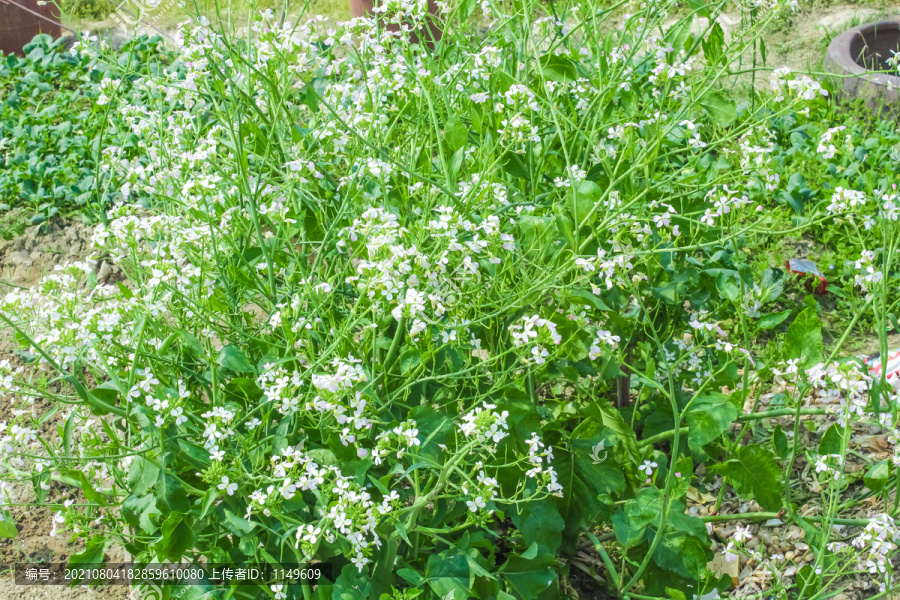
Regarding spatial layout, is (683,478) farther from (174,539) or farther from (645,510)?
(174,539)

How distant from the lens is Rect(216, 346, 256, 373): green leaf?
1938 millimetres

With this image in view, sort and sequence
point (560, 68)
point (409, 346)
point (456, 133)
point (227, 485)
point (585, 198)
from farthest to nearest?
1. point (560, 68)
2. point (456, 133)
3. point (585, 198)
4. point (409, 346)
5. point (227, 485)

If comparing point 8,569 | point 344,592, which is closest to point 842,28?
point 344,592

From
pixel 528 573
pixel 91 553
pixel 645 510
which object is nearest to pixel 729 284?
pixel 645 510

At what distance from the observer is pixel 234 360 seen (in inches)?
76.6

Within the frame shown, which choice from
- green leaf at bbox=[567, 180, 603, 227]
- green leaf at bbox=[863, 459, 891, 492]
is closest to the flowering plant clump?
green leaf at bbox=[567, 180, 603, 227]

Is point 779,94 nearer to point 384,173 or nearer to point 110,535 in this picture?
point 384,173

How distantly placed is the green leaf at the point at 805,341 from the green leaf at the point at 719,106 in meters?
0.73

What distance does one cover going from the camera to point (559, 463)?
2.22m

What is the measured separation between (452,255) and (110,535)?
108cm

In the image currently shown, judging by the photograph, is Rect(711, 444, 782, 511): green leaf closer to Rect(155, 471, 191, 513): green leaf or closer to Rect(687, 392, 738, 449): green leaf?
Rect(687, 392, 738, 449): green leaf

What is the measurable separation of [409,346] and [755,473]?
922 millimetres

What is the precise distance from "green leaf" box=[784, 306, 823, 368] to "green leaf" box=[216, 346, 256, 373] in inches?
52.6

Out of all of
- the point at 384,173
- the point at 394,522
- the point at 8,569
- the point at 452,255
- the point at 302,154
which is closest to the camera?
the point at 394,522
